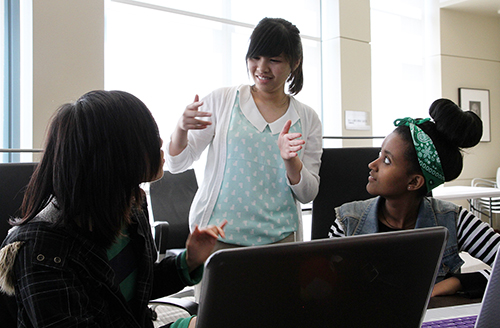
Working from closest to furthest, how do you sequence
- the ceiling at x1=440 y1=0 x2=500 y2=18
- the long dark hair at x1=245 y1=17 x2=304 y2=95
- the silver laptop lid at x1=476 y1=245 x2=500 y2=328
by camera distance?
the silver laptop lid at x1=476 y1=245 x2=500 y2=328, the long dark hair at x1=245 y1=17 x2=304 y2=95, the ceiling at x1=440 y1=0 x2=500 y2=18

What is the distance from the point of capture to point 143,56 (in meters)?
3.50

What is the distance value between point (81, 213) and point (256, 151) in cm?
74

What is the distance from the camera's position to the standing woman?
1.33 metres

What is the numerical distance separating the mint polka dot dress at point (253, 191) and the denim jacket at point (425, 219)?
200mm

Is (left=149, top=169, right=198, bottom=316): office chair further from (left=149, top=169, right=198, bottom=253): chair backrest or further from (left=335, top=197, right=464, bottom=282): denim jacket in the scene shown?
(left=335, top=197, right=464, bottom=282): denim jacket

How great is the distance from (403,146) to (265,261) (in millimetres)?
967

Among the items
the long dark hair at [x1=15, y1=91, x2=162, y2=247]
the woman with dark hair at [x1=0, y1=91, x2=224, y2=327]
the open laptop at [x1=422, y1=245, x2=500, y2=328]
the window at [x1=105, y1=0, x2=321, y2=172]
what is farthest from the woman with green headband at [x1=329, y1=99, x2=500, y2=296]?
the window at [x1=105, y1=0, x2=321, y2=172]

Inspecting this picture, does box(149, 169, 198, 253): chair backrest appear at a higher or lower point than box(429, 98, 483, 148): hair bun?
lower

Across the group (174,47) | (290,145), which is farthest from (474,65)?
(290,145)

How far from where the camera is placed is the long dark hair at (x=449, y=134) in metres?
1.17

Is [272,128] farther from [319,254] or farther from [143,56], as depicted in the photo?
[143,56]

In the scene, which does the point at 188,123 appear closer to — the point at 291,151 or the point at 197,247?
the point at 291,151

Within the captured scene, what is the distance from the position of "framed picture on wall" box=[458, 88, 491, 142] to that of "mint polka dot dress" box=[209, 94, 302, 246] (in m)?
5.11

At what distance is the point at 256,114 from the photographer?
1434 mm
